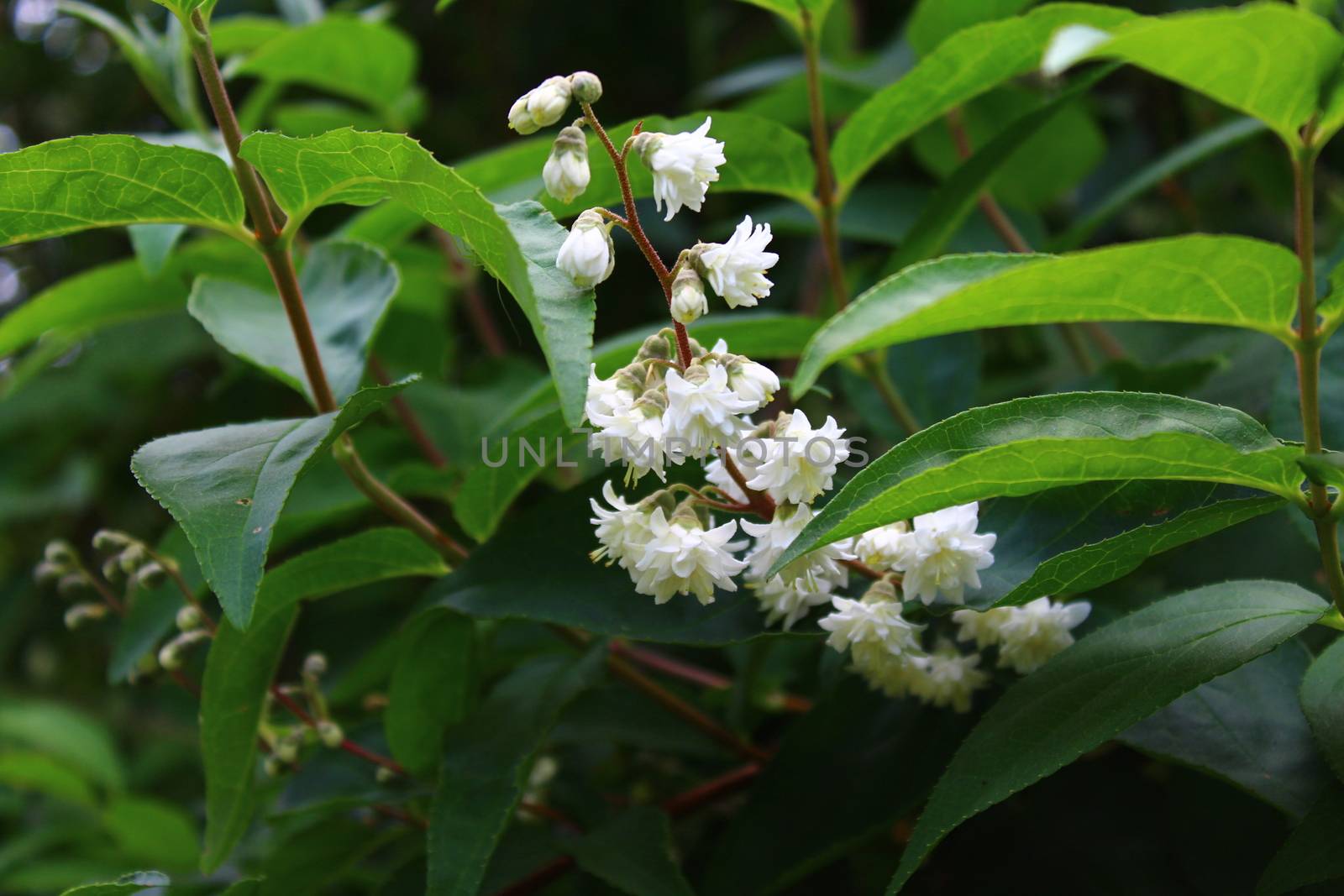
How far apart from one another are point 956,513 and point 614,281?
5.44 feet


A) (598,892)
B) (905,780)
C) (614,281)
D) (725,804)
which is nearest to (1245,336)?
(905,780)

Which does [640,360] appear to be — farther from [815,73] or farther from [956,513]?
[815,73]

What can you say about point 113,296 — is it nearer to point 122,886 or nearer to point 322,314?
point 322,314

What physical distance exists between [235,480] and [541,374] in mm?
885

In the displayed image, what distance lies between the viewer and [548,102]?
86 centimetres

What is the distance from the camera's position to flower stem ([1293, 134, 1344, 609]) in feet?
2.55

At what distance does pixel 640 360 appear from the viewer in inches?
35.0

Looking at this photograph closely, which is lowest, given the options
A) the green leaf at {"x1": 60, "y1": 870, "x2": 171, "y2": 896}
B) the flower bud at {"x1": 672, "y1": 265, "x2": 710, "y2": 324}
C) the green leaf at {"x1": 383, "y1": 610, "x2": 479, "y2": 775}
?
the green leaf at {"x1": 383, "y1": 610, "x2": 479, "y2": 775}

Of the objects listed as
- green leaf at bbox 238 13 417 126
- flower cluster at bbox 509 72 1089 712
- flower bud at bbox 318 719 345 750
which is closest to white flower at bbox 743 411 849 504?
flower cluster at bbox 509 72 1089 712

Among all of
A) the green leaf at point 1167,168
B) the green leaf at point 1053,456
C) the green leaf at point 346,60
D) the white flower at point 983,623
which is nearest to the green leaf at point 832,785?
the white flower at point 983,623

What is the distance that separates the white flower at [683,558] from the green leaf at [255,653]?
13.1 inches

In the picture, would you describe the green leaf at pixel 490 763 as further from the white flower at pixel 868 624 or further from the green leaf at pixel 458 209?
the green leaf at pixel 458 209

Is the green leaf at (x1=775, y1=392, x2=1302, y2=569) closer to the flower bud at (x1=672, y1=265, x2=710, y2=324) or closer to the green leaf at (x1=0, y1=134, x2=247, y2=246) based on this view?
the flower bud at (x1=672, y1=265, x2=710, y2=324)

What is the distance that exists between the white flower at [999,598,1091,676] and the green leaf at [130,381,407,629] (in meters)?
0.60
